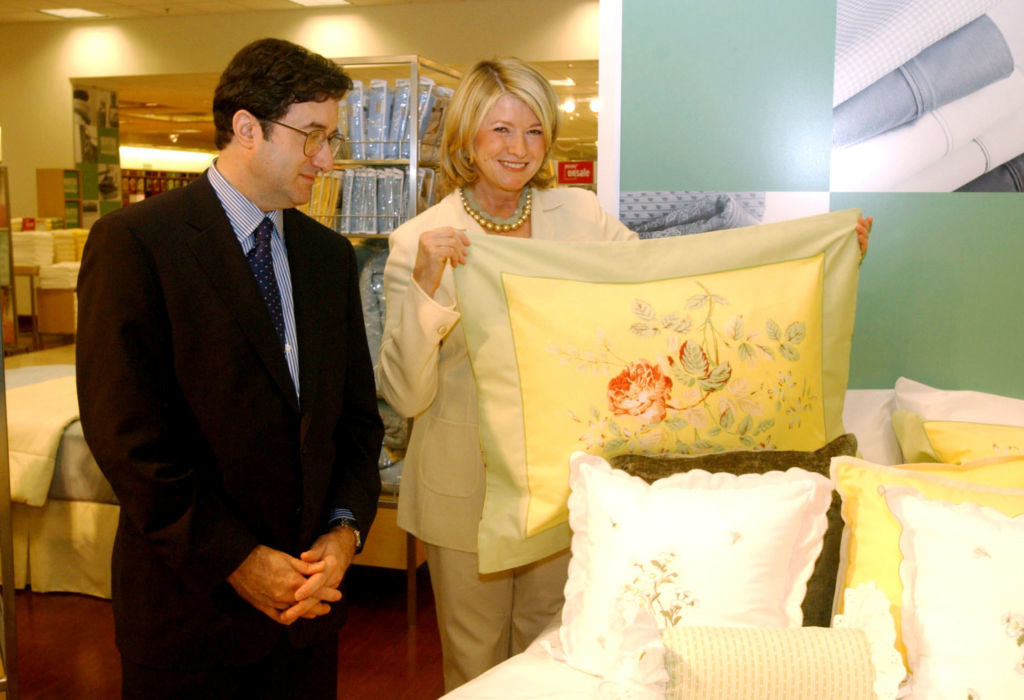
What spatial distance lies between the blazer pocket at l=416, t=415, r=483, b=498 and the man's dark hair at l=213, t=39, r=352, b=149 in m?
0.72

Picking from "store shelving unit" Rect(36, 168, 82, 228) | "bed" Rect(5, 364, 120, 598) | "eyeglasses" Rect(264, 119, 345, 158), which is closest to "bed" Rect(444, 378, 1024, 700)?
"eyeglasses" Rect(264, 119, 345, 158)

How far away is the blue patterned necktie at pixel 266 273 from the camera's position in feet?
5.29

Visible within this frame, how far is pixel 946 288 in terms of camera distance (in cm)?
217

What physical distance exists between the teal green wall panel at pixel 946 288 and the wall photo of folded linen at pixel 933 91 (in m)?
0.06

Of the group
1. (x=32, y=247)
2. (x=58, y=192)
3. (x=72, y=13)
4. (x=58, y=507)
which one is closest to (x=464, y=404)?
(x=58, y=507)

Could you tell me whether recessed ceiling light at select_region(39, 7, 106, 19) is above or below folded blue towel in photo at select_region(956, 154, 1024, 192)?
above

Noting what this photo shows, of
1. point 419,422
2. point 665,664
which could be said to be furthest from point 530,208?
point 665,664

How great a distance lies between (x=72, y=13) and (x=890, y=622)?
36.2 feet

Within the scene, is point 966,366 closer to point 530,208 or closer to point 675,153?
point 675,153

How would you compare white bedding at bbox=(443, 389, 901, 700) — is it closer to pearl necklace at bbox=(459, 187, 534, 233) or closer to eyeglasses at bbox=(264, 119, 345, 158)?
pearl necklace at bbox=(459, 187, 534, 233)

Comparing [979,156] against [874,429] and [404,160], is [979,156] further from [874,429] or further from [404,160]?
[404,160]

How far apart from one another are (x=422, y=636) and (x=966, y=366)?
215 cm

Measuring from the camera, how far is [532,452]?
1.67 metres

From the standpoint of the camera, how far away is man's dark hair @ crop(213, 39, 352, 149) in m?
1.57
